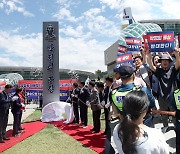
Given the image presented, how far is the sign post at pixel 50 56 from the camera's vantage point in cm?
A: 1295

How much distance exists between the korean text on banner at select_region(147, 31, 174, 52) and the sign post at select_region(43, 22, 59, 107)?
7.69 metres

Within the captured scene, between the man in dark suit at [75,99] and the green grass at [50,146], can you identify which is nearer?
the green grass at [50,146]

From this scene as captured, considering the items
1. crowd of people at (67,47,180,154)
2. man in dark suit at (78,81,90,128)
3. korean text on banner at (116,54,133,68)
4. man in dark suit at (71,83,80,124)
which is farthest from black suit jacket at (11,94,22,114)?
korean text on banner at (116,54,133,68)

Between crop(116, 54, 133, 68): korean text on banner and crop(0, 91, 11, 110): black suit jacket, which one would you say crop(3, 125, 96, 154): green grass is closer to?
crop(0, 91, 11, 110): black suit jacket

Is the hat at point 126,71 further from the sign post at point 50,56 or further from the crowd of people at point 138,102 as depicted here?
the sign post at point 50,56

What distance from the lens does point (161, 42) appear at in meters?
5.80

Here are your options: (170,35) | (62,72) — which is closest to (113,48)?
(62,72)

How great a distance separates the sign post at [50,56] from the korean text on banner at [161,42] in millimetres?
7693

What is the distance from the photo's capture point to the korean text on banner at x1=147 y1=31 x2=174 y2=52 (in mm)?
5754

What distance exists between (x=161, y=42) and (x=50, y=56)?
792 cm

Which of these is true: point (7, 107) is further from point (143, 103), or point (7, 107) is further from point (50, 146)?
point (143, 103)

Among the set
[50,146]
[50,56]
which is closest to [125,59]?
[50,146]

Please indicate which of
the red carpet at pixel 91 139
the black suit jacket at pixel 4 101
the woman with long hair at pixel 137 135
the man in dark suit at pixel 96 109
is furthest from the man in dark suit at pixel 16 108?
the woman with long hair at pixel 137 135

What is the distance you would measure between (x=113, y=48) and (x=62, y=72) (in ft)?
83.8
